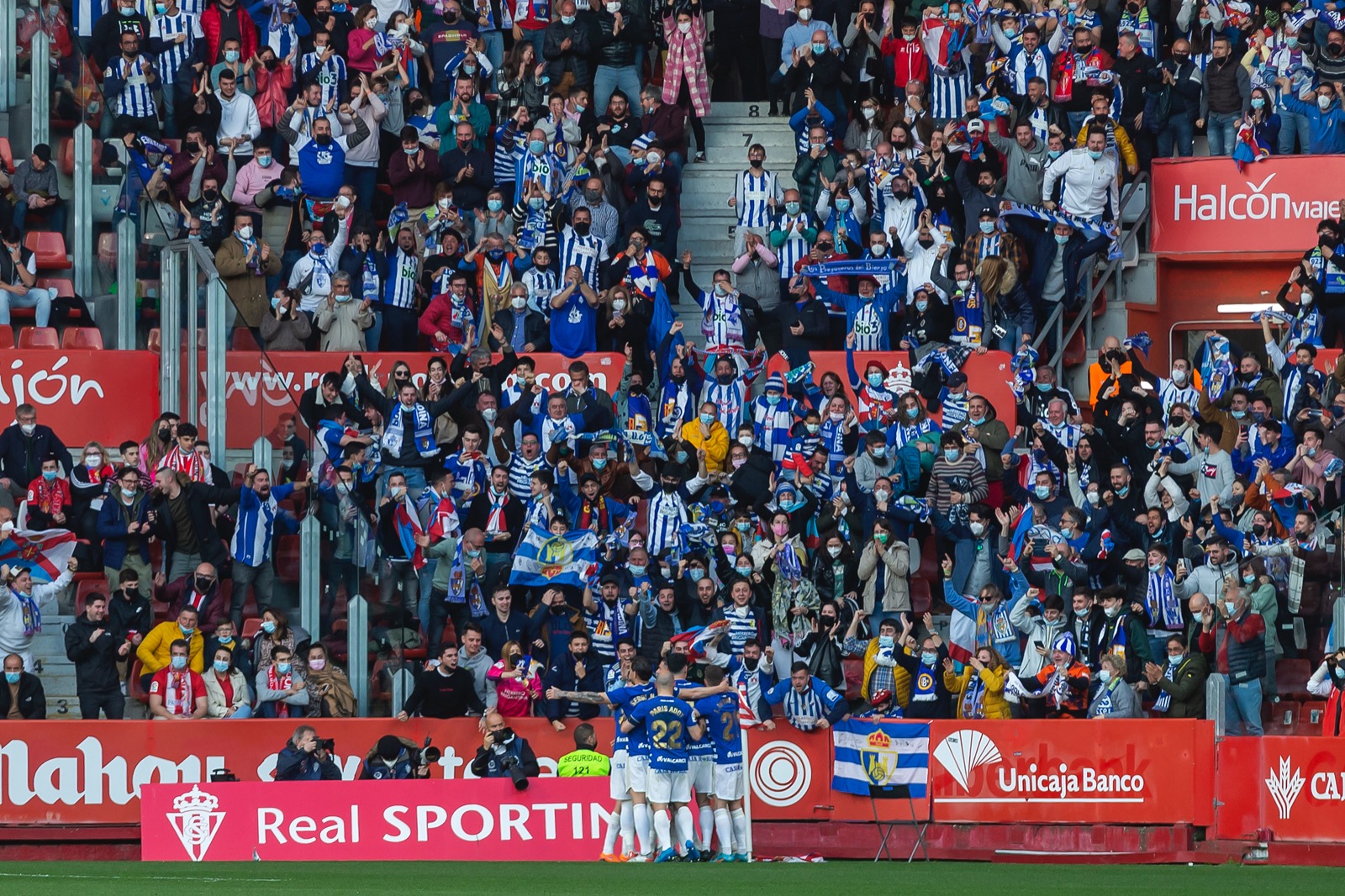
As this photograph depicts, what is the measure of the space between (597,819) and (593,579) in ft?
13.0

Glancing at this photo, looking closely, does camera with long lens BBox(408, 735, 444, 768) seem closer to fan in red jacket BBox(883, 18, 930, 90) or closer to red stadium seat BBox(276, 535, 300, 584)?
red stadium seat BBox(276, 535, 300, 584)

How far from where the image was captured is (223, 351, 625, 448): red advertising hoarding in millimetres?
21594

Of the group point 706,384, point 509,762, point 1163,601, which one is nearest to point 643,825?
point 509,762

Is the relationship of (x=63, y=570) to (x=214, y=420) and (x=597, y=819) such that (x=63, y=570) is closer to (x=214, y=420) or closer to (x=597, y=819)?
(x=214, y=420)

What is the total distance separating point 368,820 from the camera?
1872 cm

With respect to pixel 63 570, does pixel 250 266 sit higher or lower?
higher

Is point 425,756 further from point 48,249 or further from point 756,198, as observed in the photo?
point 756,198

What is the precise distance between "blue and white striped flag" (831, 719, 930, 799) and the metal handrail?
639 cm

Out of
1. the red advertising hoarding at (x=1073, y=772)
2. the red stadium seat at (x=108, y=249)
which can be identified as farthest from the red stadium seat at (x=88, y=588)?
→ the red advertising hoarding at (x=1073, y=772)

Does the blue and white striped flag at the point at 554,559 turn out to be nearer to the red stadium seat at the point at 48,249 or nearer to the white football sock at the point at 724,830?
the white football sock at the point at 724,830

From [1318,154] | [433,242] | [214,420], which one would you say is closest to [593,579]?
[214,420]

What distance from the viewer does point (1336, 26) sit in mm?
26703

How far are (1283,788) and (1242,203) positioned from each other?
10.2 m

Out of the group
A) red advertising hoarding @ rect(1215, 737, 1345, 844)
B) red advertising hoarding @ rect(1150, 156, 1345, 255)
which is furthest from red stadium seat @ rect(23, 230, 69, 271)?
red advertising hoarding @ rect(1150, 156, 1345, 255)
